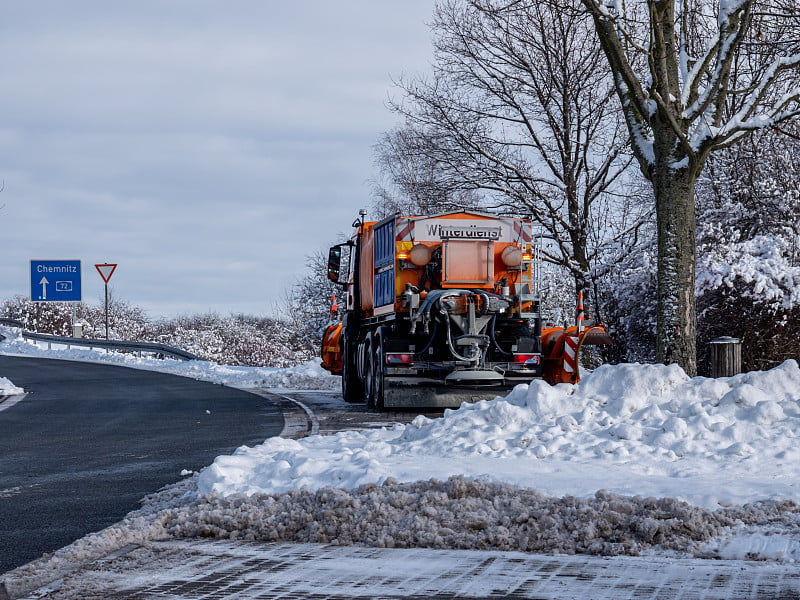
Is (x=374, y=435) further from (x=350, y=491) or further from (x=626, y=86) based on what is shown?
(x=626, y=86)

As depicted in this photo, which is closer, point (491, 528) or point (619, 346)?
point (491, 528)

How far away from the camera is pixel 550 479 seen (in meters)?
7.55

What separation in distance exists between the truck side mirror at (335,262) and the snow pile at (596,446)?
9684 millimetres

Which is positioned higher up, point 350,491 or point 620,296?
point 620,296

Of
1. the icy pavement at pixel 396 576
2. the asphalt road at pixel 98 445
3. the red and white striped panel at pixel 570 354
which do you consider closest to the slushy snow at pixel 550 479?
the icy pavement at pixel 396 576

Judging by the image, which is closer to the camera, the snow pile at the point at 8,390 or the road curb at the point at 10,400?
the road curb at the point at 10,400

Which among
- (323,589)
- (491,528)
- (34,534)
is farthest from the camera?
(34,534)

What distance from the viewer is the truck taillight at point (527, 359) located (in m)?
17.3

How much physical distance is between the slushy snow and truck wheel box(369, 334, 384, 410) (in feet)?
20.5

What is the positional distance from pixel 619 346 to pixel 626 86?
38.2ft

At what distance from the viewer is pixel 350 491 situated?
711cm

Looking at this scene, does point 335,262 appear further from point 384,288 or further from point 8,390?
point 8,390

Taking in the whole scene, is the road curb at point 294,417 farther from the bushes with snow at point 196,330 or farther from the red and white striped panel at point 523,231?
the bushes with snow at point 196,330

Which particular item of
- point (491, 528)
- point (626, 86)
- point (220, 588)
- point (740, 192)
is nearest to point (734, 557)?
point (491, 528)
